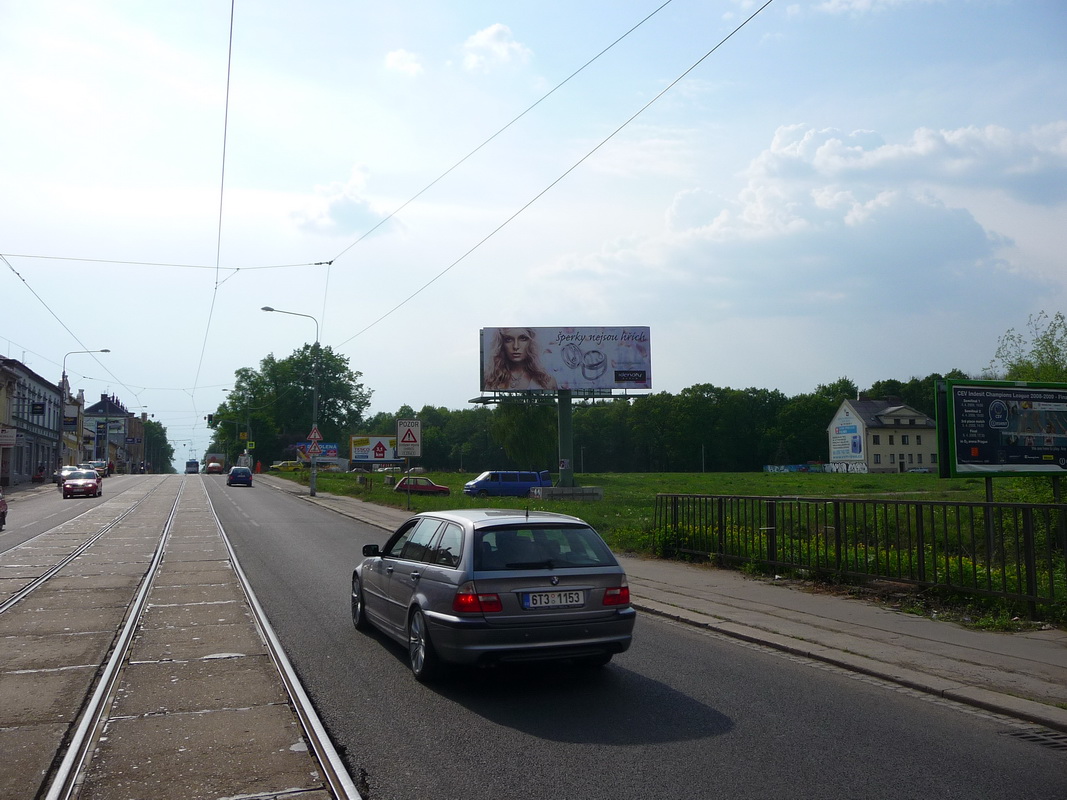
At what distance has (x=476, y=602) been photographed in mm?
6465

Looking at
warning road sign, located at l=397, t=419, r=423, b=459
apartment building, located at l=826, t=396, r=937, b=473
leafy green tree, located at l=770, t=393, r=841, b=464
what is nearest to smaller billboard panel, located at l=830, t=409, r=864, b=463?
apartment building, located at l=826, t=396, r=937, b=473

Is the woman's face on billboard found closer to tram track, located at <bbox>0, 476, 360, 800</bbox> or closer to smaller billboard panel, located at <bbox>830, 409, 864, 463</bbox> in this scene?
tram track, located at <bbox>0, 476, 360, 800</bbox>

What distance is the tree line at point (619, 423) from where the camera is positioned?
361ft

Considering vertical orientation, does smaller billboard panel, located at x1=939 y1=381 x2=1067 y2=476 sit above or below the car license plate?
above

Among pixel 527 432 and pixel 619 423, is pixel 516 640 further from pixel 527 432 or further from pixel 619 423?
pixel 619 423

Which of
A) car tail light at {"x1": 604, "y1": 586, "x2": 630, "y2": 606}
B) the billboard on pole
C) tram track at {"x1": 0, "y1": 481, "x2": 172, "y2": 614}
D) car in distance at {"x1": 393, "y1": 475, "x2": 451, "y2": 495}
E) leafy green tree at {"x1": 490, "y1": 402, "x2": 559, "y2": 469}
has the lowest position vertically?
tram track at {"x1": 0, "y1": 481, "x2": 172, "y2": 614}

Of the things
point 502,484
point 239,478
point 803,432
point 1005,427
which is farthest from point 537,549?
point 803,432

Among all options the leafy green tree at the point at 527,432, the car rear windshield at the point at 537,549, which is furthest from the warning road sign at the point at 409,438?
the leafy green tree at the point at 527,432

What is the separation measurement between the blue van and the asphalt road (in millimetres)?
40080

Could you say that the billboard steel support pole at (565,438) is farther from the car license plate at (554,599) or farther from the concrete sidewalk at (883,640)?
the car license plate at (554,599)

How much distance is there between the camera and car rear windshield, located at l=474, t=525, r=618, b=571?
265 inches

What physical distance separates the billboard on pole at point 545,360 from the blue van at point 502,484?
17.5 feet

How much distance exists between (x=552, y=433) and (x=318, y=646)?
192 ft

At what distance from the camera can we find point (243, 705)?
625 centimetres
